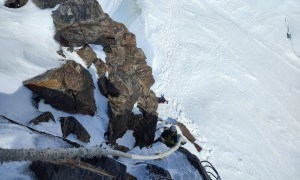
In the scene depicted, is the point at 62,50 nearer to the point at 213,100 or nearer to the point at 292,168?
the point at 213,100

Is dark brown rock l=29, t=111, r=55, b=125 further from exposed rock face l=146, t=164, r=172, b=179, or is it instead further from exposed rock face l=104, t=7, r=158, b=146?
exposed rock face l=146, t=164, r=172, b=179

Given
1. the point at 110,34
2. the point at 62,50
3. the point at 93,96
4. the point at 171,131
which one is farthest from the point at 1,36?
the point at 171,131

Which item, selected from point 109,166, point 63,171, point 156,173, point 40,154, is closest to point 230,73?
point 156,173

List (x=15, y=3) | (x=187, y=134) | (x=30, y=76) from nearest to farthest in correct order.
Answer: (x=30, y=76) < (x=15, y=3) < (x=187, y=134)

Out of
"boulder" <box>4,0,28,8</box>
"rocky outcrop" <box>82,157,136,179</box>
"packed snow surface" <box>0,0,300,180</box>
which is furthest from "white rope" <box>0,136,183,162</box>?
"boulder" <box>4,0,28,8</box>

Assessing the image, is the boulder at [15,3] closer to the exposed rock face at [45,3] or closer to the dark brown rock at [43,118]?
the exposed rock face at [45,3]

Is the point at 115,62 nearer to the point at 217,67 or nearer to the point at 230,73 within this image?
the point at 217,67

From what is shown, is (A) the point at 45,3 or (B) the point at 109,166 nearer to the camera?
(B) the point at 109,166
